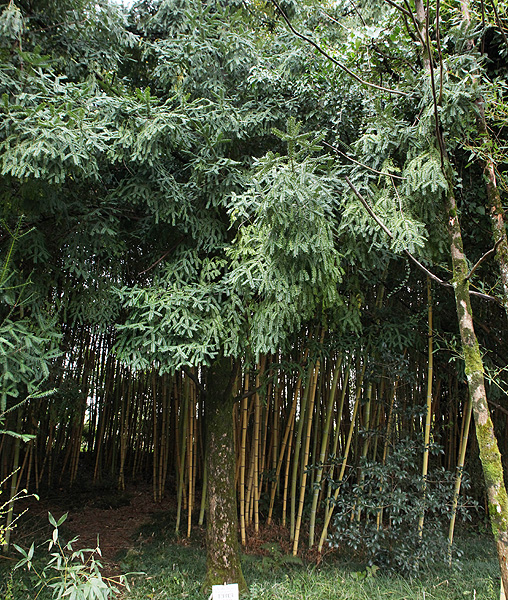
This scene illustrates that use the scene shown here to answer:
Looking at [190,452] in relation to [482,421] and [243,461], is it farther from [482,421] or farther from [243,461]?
[482,421]

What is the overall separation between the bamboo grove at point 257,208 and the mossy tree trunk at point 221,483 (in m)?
0.01

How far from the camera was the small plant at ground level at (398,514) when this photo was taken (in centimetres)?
247

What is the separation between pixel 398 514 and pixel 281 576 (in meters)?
0.76

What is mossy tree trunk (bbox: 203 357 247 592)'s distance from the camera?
238 centimetres

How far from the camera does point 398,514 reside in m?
2.50

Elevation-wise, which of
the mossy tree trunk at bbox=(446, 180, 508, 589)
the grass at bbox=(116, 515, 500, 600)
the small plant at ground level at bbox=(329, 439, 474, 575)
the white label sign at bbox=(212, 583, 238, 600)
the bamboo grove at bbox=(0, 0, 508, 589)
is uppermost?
the bamboo grove at bbox=(0, 0, 508, 589)

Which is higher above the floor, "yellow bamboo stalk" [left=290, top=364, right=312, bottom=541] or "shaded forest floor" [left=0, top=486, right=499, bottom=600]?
"yellow bamboo stalk" [left=290, top=364, right=312, bottom=541]

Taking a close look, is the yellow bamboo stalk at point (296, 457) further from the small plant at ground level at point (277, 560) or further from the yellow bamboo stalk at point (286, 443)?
the small plant at ground level at point (277, 560)

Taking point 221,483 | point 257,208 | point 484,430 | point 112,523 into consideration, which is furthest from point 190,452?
point 484,430

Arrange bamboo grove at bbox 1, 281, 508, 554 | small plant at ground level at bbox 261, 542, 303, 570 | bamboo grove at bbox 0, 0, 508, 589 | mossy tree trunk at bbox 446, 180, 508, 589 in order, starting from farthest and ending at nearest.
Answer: bamboo grove at bbox 1, 281, 508, 554 → small plant at ground level at bbox 261, 542, 303, 570 → bamboo grove at bbox 0, 0, 508, 589 → mossy tree trunk at bbox 446, 180, 508, 589

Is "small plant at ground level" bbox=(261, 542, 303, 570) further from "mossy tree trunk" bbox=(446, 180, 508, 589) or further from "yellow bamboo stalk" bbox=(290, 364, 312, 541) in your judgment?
"mossy tree trunk" bbox=(446, 180, 508, 589)

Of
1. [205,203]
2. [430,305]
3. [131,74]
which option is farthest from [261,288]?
[131,74]

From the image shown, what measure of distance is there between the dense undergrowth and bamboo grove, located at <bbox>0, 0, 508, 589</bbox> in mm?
167

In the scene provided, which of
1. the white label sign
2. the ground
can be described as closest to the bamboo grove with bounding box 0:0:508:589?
the ground
